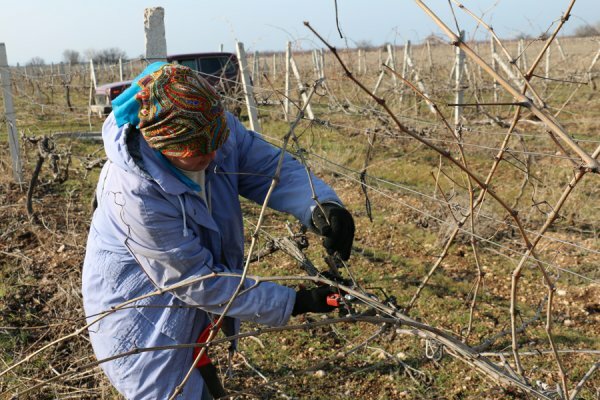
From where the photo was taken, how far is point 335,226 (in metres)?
1.86

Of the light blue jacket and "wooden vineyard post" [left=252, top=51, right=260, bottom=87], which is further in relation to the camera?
"wooden vineyard post" [left=252, top=51, right=260, bottom=87]

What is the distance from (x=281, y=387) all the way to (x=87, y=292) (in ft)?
4.39

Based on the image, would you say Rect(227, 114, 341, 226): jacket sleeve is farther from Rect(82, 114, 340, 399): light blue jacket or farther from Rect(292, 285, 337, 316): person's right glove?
Rect(292, 285, 337, 316): person's right glove

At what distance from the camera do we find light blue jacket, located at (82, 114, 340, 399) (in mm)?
1644

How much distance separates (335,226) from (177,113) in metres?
0.63

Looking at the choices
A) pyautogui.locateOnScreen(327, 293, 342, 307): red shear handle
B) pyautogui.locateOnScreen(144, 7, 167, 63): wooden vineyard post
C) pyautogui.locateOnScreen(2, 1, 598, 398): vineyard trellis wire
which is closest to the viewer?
pyautogui.locateOnScreen(2, 1, 598, 398): vineyard trellis wire

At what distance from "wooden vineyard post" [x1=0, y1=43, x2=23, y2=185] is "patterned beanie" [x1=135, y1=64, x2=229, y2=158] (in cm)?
533

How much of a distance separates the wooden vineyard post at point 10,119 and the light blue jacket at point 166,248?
503cm

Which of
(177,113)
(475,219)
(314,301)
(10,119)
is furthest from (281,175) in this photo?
(10,119)

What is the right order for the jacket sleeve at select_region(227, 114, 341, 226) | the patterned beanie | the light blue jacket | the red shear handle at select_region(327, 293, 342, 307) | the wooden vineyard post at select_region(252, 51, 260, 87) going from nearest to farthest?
the patterned beanie
the light blue jacket
the red shear handle at select_region(327, 293, 342, 307)
the jacket sleeve at select_region(227, 114, 341, 226)
the wooden vineyard post at select_region(252, 51, 260, 87)

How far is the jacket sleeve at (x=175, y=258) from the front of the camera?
5.38ft

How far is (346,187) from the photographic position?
6312mm

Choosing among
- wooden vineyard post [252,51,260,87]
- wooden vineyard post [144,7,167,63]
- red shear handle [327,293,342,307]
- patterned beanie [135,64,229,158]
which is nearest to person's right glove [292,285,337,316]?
red shear handle [327,293,342,307]

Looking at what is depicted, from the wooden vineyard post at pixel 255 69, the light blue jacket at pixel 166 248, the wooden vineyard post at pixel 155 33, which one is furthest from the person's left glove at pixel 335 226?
the wooden vineyard post at pixel 255 69
